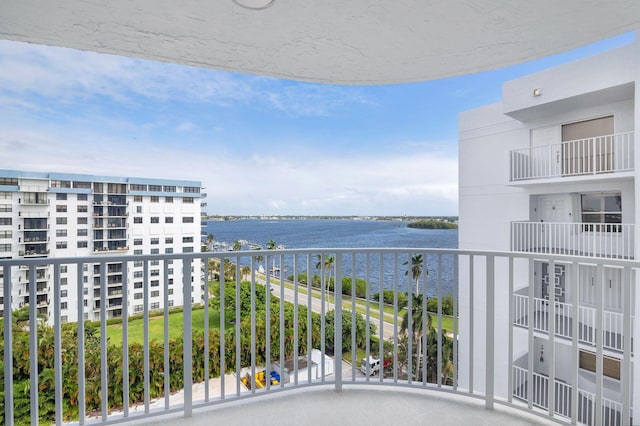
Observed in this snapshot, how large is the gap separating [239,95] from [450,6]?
22.2m

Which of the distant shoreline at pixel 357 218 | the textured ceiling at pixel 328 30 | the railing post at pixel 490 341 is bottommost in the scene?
the railing post at pixel 490 341

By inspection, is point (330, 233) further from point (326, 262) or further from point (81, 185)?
point (326, 262)

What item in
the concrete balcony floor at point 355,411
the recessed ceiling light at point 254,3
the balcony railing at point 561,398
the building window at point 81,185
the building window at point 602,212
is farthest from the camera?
the building window at point 81,185

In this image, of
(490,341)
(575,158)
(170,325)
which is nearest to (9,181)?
(170,325)

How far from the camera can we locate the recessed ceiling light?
4.49 feet

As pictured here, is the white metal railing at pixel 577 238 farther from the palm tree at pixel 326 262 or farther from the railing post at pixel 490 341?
the palm tree at pixel 326 262

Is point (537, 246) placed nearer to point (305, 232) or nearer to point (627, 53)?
point (627, 53)

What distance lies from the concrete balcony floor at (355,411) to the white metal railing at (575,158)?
6.24 m

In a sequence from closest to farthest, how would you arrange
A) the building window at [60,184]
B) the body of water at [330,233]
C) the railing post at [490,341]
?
the railing post at [490,341], the building window at [60,184], the body of water at [330,233]

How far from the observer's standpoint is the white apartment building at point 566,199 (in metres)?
5.78

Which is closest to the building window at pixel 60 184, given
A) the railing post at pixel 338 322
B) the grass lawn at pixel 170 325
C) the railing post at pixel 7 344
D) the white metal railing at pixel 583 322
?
the grass lawn at pixel 170 325

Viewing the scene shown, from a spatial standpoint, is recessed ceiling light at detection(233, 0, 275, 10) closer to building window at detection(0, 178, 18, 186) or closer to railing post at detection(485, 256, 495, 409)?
railing post at detection(485, 256, 495, 409)

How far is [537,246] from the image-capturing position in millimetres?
6945

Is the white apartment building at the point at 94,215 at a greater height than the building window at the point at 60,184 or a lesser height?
lesser
